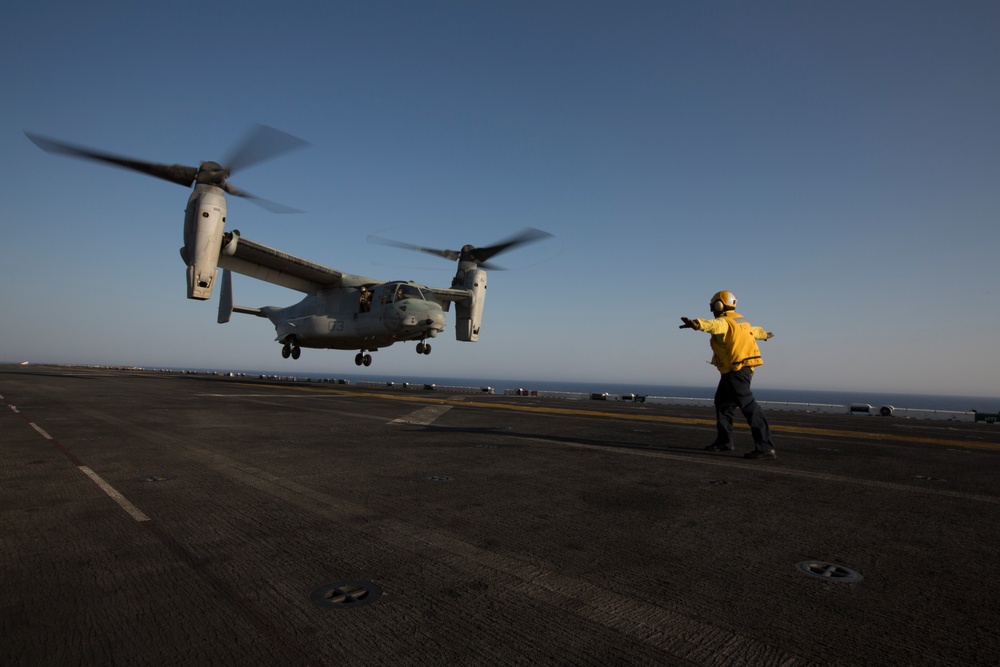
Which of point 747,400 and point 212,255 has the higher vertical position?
point 212,255

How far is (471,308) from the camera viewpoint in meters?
32.0

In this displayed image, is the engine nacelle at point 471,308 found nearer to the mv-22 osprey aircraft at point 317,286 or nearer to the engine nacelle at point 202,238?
the mv-22 osprey aircraft at point 317,286

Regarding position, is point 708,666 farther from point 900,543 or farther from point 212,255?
point 212,255

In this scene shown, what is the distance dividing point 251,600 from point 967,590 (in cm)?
365

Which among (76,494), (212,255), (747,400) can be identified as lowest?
(76,494)

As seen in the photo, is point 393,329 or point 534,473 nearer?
point 534,473

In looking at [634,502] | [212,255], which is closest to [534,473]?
[634,502]

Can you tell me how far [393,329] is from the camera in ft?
87.7

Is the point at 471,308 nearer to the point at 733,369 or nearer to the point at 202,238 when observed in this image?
the point at 202,238

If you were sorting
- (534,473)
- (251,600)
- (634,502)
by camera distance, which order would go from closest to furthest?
1. (251,600)
2. (634,502)
3. (534,473)

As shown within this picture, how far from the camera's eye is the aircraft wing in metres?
25.3

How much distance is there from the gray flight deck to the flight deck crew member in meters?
0.47

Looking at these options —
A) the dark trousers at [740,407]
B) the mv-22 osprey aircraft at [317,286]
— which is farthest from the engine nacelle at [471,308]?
the dark trousers at [740,407]

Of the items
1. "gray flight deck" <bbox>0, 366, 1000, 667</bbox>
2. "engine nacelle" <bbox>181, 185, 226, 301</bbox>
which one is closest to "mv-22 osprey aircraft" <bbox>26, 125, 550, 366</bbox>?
"engine nacelle" <bbox>181, 185, 226, 301</bbox>
